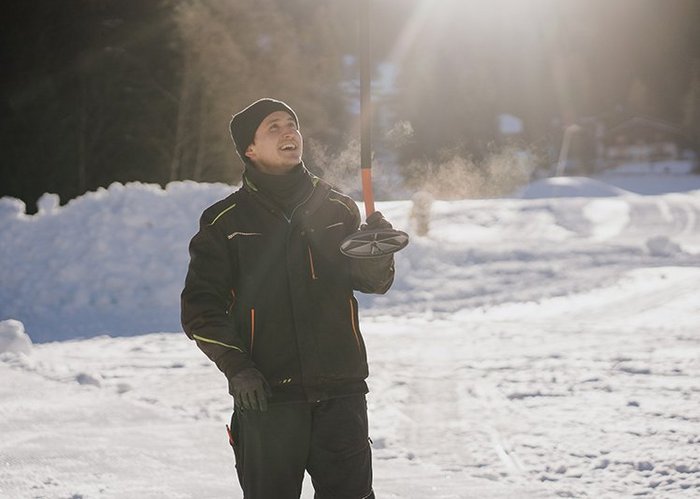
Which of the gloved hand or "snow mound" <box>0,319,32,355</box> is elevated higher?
the gloved hand

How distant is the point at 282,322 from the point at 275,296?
8 centimetres

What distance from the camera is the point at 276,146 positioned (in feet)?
8.45

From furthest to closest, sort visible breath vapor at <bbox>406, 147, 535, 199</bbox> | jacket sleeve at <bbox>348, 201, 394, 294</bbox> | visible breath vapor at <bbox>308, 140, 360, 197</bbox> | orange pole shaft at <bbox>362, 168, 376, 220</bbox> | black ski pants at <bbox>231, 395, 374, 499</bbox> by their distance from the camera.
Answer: visible breath vapor at <bbox>406, 147, 535, 199</bbox>
visible breath vapor at <bbox>308, 140, 360, 197</bbox>
orange pole shaft at <bbox>362, 168, 376, 220</bbox>
jacket sleeve at <bbox>348, 201, 394, 294</bbox>
black ski pants at <bbox>231, 395, 374, 499</bbox>

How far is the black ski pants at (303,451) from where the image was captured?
2488mm

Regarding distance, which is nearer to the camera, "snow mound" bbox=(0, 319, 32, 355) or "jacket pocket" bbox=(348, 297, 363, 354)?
"jacket pocket" bbox=(348, 297, 363, 354)

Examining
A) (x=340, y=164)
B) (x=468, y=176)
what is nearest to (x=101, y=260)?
(x=340, y=164)

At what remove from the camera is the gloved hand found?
2.38 meters

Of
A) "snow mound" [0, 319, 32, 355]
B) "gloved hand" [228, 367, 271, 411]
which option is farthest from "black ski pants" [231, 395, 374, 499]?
"snow mound" [0, 319, 32, 355]

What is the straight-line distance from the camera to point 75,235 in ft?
38.1

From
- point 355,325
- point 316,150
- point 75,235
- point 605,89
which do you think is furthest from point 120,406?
point 605,89

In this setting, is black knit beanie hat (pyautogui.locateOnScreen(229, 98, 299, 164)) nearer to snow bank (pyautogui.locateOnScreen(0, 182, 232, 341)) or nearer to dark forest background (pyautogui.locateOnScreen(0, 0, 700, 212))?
snow bank (pyautogui.locateOnScreen(0, 182, 232, 341))

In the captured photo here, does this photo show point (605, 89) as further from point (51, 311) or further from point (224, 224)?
point (224, 224)

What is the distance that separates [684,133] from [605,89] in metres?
7.56

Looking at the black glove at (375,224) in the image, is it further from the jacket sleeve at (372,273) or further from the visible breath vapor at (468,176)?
the visible breath vapor at (468,176)
